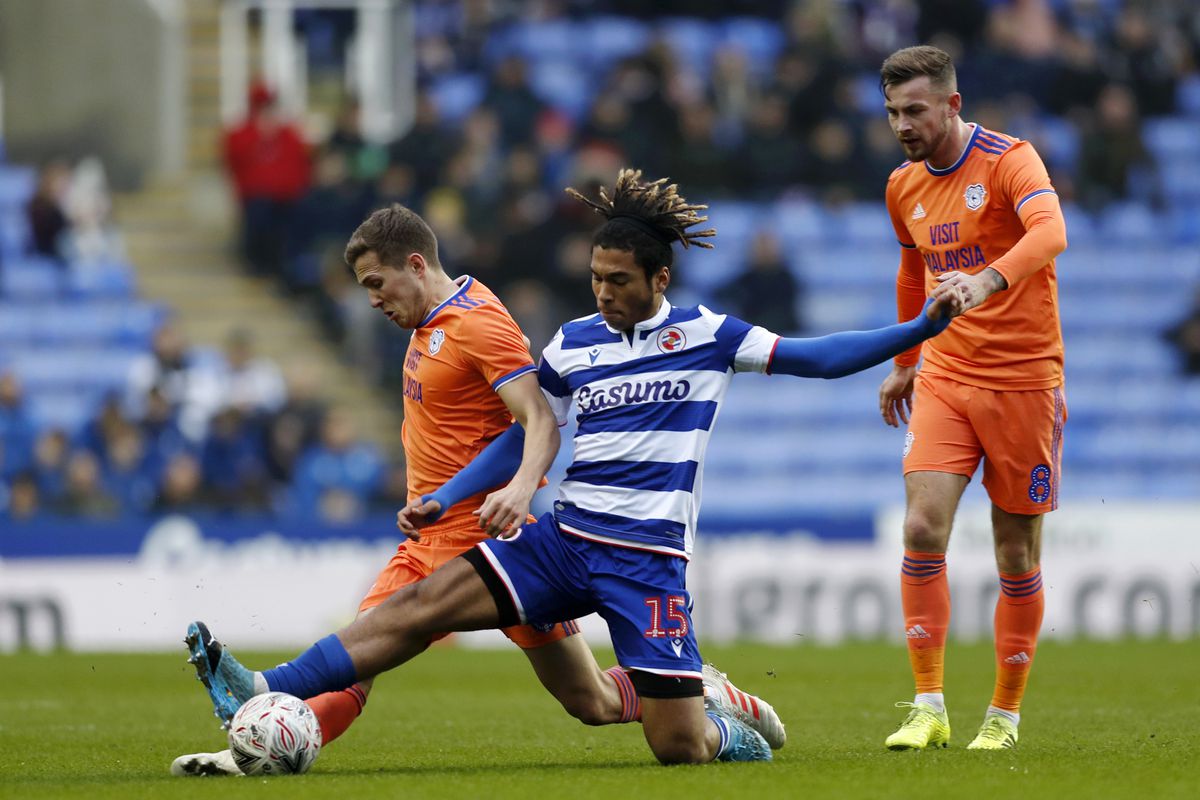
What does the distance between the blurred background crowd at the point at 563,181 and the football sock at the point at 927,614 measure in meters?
8.74

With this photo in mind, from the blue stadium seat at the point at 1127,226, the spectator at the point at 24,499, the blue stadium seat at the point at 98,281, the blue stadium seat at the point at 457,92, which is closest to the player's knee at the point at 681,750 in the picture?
the spectator at the point at 24,499

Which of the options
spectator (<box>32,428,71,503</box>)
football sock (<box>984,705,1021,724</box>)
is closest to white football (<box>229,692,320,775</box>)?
football sock (<box>984,705,1021,724</box>)

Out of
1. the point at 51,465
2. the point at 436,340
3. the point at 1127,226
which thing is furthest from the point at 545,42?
the point at 436,340

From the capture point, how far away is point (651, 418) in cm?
672

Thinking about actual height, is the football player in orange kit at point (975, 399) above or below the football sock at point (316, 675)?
above

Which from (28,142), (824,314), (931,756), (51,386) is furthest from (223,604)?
(931,756)

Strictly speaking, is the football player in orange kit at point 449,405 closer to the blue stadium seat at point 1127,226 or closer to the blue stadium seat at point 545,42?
the blue stadium seat at point 1127,226

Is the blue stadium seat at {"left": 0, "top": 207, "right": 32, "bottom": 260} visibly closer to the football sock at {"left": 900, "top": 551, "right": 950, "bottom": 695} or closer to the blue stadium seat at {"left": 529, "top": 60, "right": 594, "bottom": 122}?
the blue stadium seat at {"left": 529, "top": 60, "right": 594, "bottom": 122}

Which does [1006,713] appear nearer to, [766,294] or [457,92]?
[766,294]

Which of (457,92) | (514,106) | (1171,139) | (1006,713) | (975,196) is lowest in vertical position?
(1006,713)

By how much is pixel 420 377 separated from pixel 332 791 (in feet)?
5.37

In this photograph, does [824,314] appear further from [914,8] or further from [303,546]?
[303,546]

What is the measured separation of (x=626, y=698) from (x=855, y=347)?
1.61 metres

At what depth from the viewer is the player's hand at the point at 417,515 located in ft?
21.1
